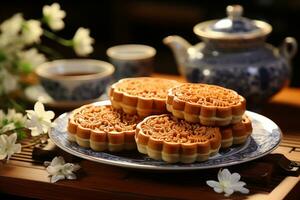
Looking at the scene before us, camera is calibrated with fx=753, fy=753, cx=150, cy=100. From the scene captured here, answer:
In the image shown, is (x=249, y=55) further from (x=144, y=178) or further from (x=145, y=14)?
(x=145, y=14)

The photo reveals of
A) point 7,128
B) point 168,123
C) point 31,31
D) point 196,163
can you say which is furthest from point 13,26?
point 196,163

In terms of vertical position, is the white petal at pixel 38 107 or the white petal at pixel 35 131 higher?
the white petal at pixel 38 107

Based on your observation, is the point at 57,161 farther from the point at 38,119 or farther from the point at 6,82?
the point at 6,82

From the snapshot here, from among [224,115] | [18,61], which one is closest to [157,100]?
[224,115]

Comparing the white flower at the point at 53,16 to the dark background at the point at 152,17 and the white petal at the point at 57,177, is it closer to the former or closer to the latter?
the white petal at the point at 57,177

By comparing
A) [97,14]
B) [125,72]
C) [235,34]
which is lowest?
[97,14]

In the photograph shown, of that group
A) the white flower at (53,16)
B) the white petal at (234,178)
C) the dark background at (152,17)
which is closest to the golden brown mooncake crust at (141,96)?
the white petal at (234,178)
